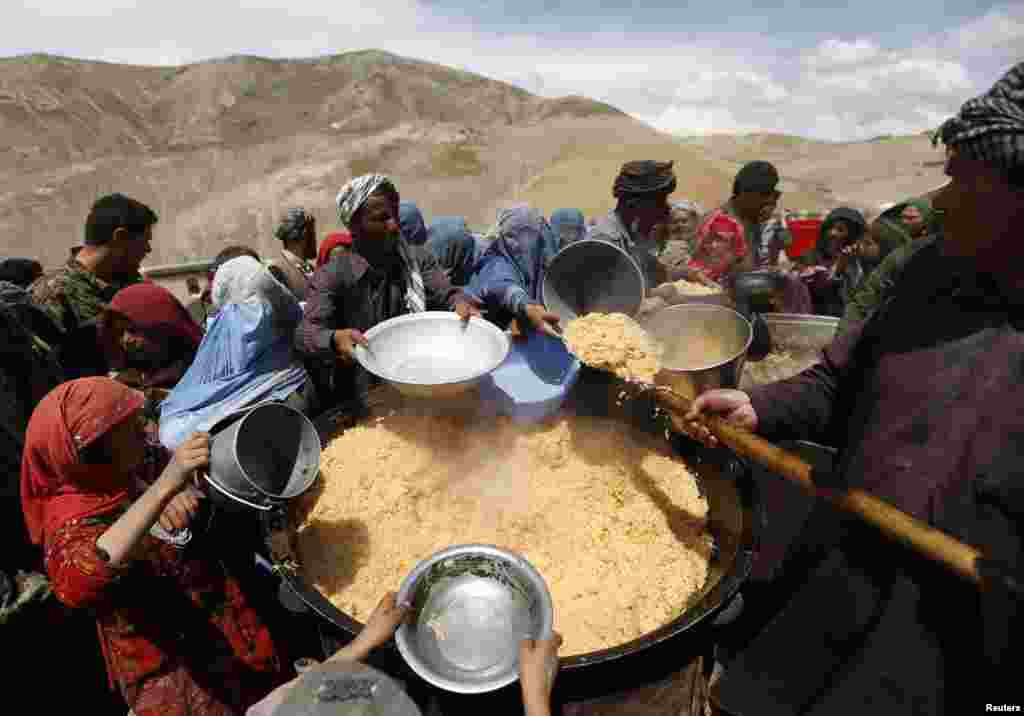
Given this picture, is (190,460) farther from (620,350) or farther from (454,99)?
(454,99)

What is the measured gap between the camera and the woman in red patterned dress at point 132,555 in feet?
6.29

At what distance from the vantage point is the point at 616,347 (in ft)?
9.23

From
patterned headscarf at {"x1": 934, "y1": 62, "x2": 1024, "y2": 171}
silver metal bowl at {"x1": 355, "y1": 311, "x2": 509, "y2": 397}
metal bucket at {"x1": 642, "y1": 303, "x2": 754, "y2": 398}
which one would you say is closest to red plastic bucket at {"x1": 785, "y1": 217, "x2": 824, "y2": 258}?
metal bucket at {"x1": 642, "y1": 303, "x2": 754, "y2": 398}

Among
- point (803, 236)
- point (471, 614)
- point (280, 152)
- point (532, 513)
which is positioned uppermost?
point (280, 152)

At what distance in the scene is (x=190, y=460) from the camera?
6.68ft

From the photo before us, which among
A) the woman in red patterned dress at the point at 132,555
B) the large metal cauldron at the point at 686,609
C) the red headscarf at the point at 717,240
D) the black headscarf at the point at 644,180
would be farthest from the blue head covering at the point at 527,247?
the woman in red patterned dress at the point at 132,555

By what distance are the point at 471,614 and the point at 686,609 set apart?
97 cm

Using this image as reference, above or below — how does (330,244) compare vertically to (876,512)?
above

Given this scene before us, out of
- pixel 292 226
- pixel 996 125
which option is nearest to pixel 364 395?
pixel 996 125

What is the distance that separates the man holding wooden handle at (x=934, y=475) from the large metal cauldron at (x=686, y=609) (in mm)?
246

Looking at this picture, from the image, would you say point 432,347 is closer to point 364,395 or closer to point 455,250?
point 364,395

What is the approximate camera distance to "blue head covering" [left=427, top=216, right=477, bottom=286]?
19.7 feet

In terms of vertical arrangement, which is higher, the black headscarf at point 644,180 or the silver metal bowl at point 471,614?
the black headscarf at point 644,180

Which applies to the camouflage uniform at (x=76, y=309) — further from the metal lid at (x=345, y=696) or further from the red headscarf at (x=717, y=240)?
the red headscarf at (x=717, y=240)
